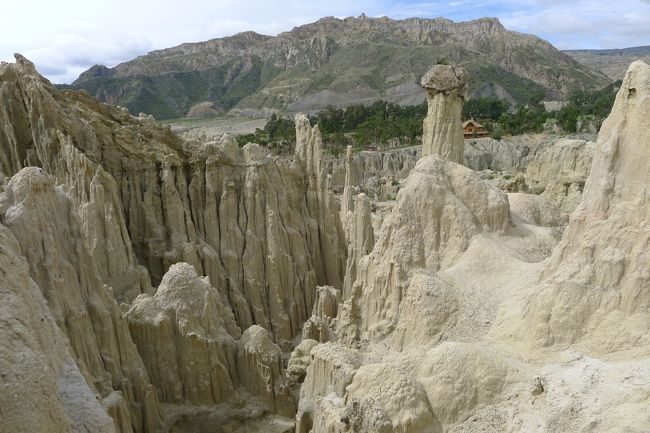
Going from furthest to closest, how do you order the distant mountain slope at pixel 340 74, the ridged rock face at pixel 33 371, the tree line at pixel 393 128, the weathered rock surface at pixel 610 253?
1. the distant mountain slope at pixel 340 74
2. the tree line at pixel 393 128
3. the weathered rock surface at pixel 610 253
4. the ridged rock face at pixel 33 371

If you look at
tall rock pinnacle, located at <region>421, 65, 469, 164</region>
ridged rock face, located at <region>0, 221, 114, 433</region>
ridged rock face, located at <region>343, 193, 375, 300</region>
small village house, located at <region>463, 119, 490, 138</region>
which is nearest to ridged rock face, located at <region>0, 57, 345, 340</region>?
ridged rock face, located at <region>343, 193, 375, 300</region>

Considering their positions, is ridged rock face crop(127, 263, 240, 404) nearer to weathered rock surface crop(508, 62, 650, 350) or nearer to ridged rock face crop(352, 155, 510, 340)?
ridged rock face crop(352, 155, 510, 340)

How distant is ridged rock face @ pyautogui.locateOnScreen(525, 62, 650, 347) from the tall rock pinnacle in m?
10.6

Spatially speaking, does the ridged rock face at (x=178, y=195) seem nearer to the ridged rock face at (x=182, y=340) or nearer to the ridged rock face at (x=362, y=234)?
the ridged rock face at (x=362, y=234)

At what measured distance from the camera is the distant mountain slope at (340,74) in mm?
136250

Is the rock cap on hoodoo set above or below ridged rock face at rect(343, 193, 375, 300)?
above

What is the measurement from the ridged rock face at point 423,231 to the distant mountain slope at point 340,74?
4510 inches

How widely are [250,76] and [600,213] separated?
597 ft

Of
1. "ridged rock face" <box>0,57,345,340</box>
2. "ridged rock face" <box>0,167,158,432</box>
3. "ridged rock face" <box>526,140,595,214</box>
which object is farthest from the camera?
"ridged rock face" <box>526,140,595,214</box>

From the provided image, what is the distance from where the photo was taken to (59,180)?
63.2 feet

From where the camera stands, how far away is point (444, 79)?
2212cm

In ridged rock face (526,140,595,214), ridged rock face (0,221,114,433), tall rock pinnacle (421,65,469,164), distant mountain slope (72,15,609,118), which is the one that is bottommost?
ridged rock face (526,140,595,214)

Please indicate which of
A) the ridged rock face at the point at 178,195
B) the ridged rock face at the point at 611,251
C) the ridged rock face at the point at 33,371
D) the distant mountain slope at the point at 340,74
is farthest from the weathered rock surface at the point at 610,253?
the distant mountain slope at the point at 340,74

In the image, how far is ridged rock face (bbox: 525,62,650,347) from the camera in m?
10.8
